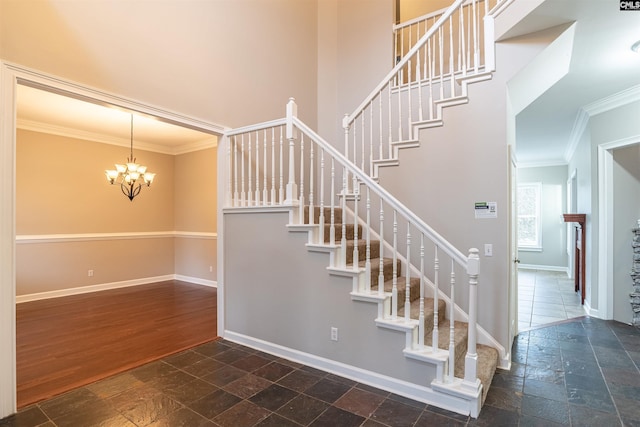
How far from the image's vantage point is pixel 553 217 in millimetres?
8281

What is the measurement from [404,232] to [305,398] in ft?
6.30

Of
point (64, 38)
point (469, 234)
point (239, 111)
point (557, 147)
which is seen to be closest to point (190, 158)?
point (239, 111)

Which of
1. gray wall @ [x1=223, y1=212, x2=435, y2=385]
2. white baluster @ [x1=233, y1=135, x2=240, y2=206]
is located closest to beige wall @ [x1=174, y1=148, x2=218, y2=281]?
A: white baluster @ [x1=233, y1=135, x2=240, y2=206]

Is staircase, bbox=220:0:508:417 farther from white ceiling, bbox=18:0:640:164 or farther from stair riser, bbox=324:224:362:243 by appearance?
white ceiling, bbox=18:0:640:164

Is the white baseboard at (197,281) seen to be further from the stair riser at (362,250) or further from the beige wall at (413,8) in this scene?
the beige wall at (413,8)

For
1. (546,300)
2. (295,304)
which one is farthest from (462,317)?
(546,300)

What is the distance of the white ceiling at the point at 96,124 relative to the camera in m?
4.26

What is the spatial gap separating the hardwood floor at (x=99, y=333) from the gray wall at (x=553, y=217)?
8.56 m

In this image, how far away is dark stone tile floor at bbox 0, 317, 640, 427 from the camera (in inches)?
83.2

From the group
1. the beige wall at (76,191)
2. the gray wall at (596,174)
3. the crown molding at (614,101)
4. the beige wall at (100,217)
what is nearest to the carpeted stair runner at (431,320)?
the gray wall at (596,174)

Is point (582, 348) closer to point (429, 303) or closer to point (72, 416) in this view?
point (429, 303)

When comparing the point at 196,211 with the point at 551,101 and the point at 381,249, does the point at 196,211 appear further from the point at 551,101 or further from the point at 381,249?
the point at 551,101

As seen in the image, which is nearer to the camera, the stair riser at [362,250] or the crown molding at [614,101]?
the stair riser at [362,250]

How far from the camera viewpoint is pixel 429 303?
299cm
